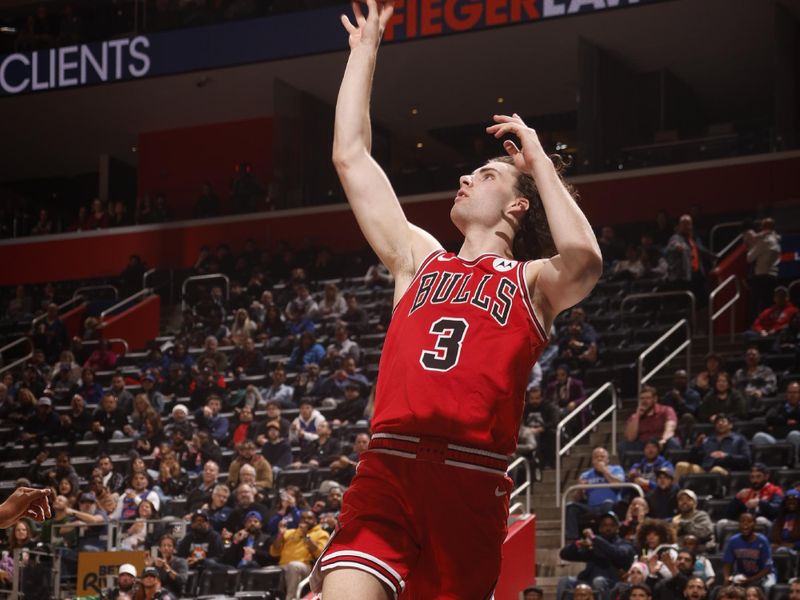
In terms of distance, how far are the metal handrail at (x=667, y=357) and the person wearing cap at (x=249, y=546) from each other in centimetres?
504

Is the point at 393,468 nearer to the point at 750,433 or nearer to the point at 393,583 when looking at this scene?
the point at 393,583

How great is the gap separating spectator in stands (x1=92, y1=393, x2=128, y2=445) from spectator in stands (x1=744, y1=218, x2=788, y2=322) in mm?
9124

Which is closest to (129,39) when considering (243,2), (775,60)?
(243,2)

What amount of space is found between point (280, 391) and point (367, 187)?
14031mm

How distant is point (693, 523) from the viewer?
487 inches

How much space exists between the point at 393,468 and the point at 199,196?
2502 cm

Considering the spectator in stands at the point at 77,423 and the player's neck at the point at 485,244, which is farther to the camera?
the spectator in stands at the point at 77,423

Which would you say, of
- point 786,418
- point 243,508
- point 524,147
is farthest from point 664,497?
point 524,147

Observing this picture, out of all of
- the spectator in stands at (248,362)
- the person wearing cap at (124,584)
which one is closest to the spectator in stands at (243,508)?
the person wearing cap at (124,584)

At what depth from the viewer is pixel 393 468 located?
4359 mm

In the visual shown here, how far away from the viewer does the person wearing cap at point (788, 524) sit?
40.1 feet

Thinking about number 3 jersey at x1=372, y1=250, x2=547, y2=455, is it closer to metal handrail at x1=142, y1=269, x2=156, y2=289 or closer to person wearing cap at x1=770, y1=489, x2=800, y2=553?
person wearing cap at x1=770, y1=489, x2=800, y2=553

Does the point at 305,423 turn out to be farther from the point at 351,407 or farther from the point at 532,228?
the point at 532,228

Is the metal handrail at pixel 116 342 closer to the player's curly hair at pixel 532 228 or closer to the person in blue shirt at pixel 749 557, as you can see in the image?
the person in blue shirt at pixel 749 557
